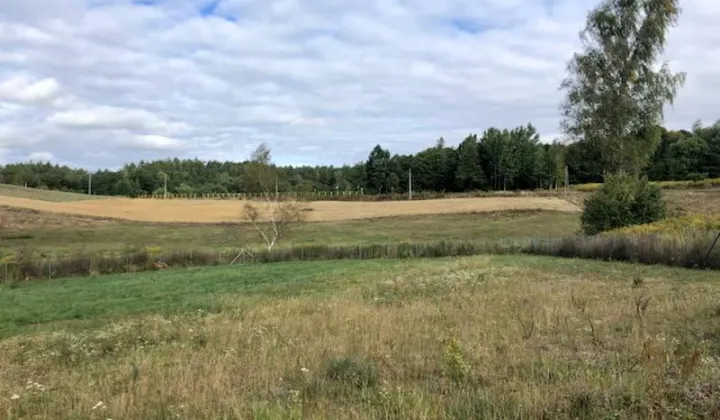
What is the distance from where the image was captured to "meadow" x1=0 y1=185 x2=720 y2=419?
523 cm

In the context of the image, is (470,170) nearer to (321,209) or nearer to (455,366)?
(321,209)

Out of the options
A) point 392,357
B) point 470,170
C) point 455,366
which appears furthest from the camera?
point 470,170

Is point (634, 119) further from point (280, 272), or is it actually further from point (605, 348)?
point (605, 348)

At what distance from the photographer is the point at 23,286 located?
30.0 meters

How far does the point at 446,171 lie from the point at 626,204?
292ft

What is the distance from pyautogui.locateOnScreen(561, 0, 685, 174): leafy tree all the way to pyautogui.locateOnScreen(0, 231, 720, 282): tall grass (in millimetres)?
10211

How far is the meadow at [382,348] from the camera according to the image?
5.23 meters

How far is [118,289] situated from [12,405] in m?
19.1

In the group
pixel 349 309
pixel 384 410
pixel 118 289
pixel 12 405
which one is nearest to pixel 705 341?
pixel 384 410

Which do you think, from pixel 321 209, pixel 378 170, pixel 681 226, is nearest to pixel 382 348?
pixel 681 226

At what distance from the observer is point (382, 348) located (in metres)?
8.29

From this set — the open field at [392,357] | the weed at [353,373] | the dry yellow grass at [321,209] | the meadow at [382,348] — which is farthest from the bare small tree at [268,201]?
the weed at [353,373]

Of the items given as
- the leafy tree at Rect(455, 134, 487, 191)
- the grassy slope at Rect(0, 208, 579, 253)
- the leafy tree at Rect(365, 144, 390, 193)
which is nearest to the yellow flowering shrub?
the grassy slope at Rect(0, 208, 579, 253)

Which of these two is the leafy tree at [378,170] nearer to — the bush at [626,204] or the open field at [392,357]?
the bush at [626,204]
